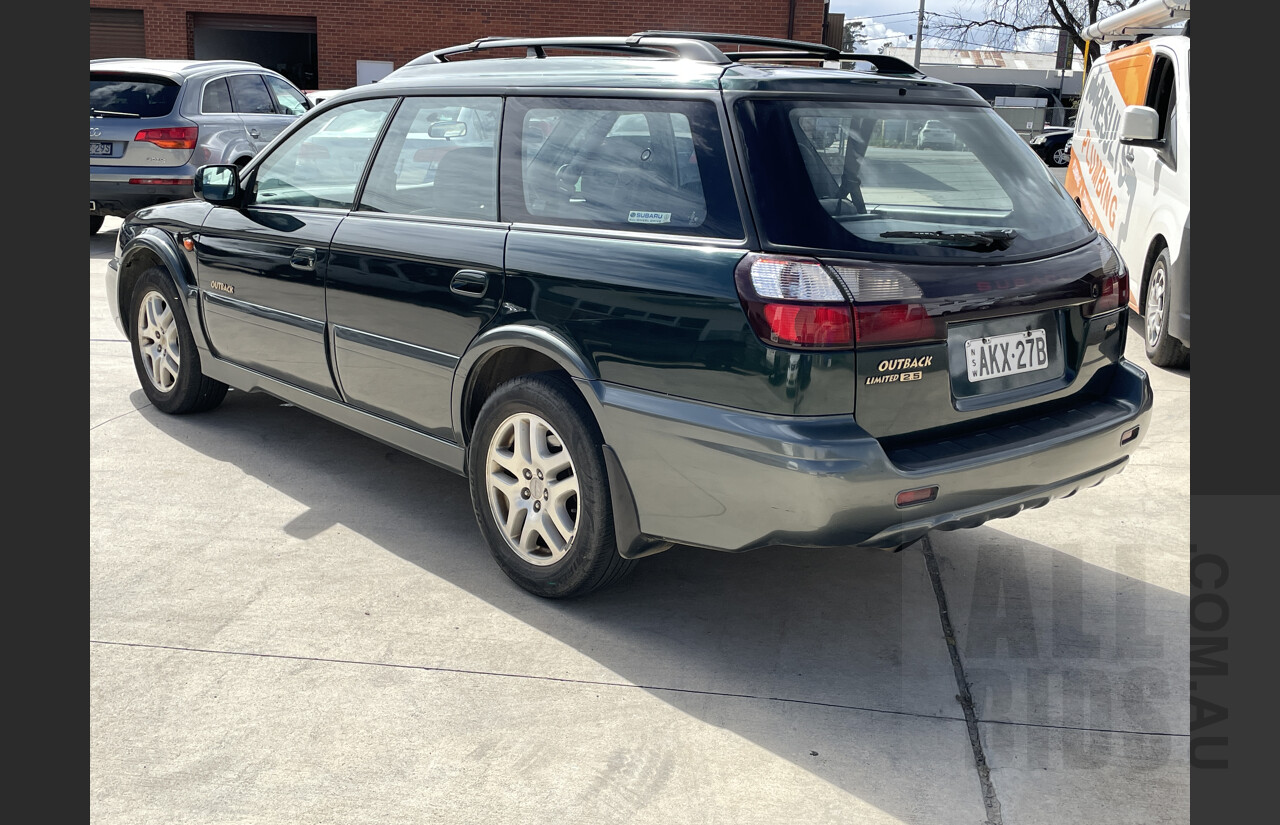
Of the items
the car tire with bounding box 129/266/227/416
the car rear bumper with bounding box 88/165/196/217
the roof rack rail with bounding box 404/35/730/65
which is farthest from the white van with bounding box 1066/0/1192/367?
the car rear bumper with bounding box 88/165/196/217

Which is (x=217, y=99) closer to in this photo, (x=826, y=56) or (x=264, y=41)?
(x=826, y=56)

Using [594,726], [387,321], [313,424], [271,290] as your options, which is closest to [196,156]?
[313,424]

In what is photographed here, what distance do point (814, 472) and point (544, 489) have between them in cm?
107

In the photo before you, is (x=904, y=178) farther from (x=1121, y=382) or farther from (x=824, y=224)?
(x=1121, y=382)

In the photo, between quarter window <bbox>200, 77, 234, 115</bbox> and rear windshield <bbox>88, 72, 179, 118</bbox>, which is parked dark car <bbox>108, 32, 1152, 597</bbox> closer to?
rear windshield <bbox>88, 72, 179, 118</bbox>

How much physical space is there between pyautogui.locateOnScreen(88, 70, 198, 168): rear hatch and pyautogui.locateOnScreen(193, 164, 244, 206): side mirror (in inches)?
252

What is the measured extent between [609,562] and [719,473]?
66 centimetres

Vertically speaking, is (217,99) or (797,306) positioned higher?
(217,99)

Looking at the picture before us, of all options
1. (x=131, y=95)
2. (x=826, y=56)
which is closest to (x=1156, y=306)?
(x=826, y=56)

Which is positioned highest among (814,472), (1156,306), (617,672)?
(814,472)

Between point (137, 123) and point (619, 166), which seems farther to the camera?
point (137, 123)

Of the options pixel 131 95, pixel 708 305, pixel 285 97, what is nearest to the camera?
pixel 708 305

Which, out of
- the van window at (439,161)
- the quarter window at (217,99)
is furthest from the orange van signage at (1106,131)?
the quarter window at (217,99)

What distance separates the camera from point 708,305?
318 cm
